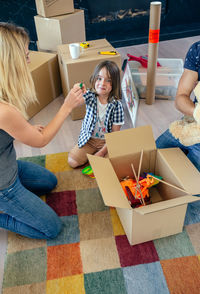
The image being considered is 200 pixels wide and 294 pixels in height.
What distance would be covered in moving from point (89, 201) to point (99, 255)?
0.31m

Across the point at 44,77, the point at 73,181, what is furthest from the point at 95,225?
the point at 44,77

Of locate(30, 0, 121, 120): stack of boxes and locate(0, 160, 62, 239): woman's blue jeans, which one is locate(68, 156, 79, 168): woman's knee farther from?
locate(30, 0, 121, 120): stack of boxes

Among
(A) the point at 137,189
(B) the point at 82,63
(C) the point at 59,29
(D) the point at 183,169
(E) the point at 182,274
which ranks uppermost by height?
(C) the point at 59,29

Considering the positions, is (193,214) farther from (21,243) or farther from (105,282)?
(21,243)

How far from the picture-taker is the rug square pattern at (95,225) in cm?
128

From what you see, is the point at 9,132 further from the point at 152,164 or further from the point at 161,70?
the point at 161,70

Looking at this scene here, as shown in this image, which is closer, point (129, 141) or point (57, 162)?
point (129, 141)

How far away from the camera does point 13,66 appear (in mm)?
939

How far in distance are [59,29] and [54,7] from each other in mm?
186

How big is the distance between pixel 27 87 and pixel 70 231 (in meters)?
0.70

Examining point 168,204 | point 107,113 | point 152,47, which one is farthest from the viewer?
point 152,47

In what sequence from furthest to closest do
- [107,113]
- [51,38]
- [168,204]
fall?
[51,38]
[107,113]
[168,204]

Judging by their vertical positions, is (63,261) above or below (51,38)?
below

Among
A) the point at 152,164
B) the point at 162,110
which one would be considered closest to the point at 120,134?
the point at 152,164
